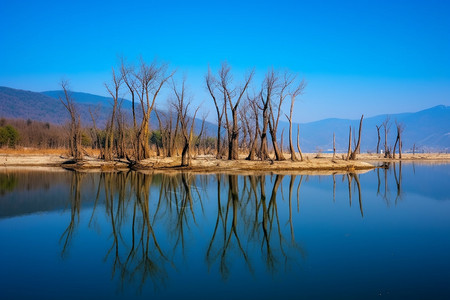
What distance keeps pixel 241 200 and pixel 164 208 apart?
11.5ft

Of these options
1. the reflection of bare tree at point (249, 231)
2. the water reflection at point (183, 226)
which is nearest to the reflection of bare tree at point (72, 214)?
the water reflection at point (183, 226)

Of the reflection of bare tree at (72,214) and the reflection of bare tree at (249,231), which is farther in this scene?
the reflection of bare tree at (72,214)

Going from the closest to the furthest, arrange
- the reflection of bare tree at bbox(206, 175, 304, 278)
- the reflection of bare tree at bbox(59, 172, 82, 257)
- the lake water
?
the lake water → the reflection of bare tree at bbox(206, 175, 304, 278) → the reflection of bare tree at bbox(59, 172, 82, 257)

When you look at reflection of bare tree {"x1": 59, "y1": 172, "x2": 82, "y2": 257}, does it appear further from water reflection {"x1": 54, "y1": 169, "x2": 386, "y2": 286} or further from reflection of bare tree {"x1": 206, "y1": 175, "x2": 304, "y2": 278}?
reflection of bare tree {"x1": 206, "y1": 175, "x2": 304, "y2": 278}

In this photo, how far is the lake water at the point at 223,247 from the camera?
24.3 ft

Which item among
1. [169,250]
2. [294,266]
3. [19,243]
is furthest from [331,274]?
[19,243]

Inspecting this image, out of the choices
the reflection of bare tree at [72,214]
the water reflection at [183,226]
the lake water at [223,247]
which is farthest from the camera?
the reflection of bare tree at [72,214]

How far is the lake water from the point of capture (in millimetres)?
7395

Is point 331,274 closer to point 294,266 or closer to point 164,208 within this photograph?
point 294,266

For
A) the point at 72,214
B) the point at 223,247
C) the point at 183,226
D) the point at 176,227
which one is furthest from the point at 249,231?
the point at 72,214

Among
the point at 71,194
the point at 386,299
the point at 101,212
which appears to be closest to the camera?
the point at 386,299

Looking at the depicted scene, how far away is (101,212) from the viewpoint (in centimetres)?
1519

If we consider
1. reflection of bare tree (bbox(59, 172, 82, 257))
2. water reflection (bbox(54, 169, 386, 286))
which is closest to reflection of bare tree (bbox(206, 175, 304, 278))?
water reflection (bbox(54, 169, 386, 286))

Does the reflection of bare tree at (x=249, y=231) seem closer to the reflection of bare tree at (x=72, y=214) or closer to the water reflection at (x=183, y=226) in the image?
the water reflection at (x=183, y=226)
